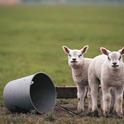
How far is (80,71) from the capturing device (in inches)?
562

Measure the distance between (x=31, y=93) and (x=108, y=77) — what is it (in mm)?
2155

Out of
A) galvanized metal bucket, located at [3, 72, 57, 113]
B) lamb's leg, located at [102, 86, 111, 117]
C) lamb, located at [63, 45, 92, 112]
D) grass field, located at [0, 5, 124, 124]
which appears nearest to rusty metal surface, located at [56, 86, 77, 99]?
galvanized metal bucket, located at [3, 72, 57, 113]

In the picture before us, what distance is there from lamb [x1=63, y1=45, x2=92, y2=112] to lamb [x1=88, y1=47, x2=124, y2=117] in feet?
0.99

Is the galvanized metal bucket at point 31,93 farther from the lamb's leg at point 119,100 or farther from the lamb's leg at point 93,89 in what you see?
the lamb's leg at point 119,100

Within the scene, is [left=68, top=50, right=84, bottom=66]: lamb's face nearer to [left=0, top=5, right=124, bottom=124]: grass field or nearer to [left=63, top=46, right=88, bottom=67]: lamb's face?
[left=63, top=46, right=88, bottom=67]: lamb's face

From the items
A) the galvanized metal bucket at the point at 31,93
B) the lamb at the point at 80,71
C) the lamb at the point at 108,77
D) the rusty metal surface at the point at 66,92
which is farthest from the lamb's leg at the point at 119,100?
the rusty metal surface at the point at 66,92

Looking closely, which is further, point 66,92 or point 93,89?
point 66,92

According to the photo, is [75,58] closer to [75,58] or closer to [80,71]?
[75,58]

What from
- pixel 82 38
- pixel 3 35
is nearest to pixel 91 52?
pixel 82 38

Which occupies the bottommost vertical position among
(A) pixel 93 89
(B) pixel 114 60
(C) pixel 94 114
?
(C) pixel 94 114

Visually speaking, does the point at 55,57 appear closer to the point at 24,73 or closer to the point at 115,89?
the point at 24,73

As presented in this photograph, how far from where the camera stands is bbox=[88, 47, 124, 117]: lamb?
13.1m

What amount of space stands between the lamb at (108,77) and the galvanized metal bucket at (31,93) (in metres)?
0.92

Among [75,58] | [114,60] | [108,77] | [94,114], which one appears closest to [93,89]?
[94,114]
